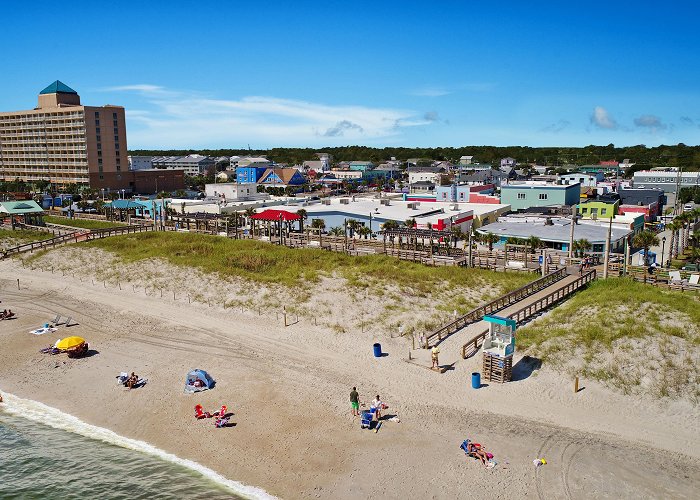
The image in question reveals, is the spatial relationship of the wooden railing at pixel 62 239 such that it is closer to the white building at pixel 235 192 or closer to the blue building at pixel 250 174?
the white building at pixel 235 192

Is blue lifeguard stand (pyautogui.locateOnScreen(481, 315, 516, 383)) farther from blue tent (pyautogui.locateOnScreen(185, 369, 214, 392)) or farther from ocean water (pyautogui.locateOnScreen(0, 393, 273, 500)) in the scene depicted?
blue tent (pyautogui.locateOnScreen(185, 369, 214, 392))

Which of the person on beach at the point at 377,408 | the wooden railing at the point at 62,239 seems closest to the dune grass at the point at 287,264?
the wooden railing at the point at 62,239

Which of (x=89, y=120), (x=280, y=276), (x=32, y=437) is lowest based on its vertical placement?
(x=32, y=437)

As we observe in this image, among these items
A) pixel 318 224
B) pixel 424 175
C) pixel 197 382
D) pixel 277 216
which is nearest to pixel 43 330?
pixel 197 382

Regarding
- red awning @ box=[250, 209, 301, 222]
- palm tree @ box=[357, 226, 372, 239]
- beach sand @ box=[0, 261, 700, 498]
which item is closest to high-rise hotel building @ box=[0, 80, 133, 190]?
red awning @ box=[250, 209, 301, 222]

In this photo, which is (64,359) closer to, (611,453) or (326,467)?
(326,467)

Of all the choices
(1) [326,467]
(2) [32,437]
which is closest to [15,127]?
(2) [32,437]
